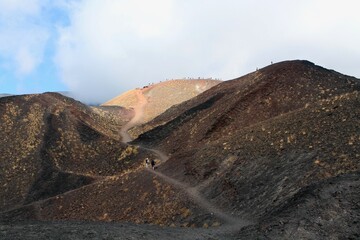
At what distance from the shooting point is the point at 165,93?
408ft

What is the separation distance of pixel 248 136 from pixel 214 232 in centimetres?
1738

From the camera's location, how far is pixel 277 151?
31562mm

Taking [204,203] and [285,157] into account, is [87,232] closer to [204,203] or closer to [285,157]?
[204,203]

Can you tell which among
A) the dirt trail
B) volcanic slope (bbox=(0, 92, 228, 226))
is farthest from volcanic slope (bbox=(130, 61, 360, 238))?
volcanic slope (bbox=(0, 92, 228, 226))

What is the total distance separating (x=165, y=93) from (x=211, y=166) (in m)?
89.3

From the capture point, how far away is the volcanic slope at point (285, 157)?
64.9ft

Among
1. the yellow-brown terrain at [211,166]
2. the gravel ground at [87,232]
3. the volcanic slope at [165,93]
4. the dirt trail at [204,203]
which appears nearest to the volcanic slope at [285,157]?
the yellow-brown terrain at [211,166]

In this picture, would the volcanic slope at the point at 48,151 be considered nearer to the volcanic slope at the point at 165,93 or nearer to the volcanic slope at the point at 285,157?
Answer: the volcanic slope at the point at 285,157

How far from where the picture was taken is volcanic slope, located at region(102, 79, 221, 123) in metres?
113

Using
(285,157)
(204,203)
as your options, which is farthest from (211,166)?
(285,157)

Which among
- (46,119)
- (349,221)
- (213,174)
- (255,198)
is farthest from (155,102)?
(349,221)

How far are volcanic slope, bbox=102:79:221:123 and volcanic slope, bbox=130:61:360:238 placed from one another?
5379 centimetres

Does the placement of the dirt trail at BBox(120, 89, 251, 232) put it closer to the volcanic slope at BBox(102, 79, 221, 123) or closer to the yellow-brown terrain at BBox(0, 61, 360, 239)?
the yellow-brown terrain at BBox(0, 61, 360, 239)

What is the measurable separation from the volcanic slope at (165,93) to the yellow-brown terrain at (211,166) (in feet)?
99.3
